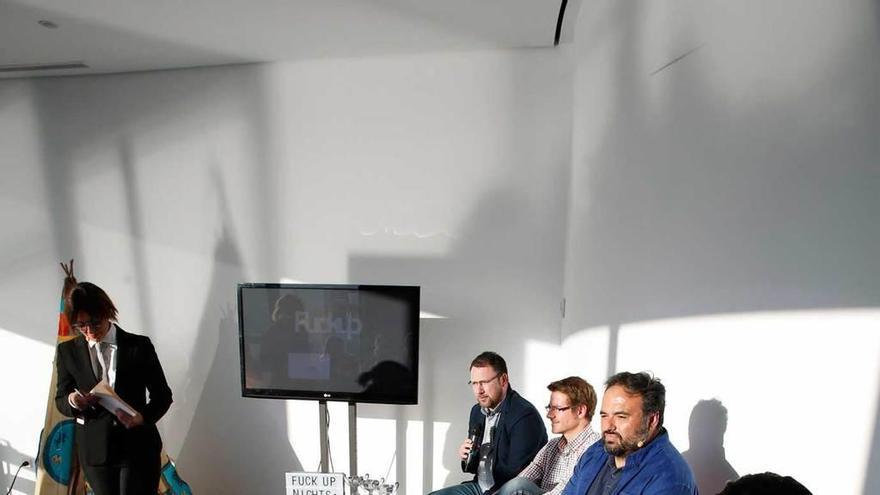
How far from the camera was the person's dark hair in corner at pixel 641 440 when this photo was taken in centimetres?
162

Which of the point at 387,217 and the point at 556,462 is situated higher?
the point at 387,217

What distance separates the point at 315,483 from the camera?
9.17ft

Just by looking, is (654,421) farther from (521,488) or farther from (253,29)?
(253,29)

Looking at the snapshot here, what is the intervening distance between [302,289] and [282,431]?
1.14 metres

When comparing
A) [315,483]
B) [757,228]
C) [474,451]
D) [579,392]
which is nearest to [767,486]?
[757,228]

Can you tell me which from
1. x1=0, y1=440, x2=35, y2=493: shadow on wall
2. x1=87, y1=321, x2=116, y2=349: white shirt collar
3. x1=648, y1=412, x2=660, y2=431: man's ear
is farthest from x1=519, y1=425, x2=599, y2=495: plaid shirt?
x1=0, y1=440, x2=35, y2=493: shadow on wall

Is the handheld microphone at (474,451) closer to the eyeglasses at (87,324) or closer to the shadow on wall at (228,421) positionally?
the shadow on wall at (228,421)

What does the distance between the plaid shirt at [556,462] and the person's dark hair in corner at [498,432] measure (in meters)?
0.08

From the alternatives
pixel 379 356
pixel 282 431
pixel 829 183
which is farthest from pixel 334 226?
pixel 829 183

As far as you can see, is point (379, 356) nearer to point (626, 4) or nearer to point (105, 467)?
point (105, 467)

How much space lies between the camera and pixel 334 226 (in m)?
3.68

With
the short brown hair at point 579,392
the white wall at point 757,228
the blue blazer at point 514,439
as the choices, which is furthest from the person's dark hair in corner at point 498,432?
the white wall at point 757,228

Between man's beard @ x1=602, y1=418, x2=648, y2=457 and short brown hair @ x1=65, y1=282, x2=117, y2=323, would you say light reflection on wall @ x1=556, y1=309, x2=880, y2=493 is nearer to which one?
man's beard @ x1=602, y1=418, x2=648, y2=457

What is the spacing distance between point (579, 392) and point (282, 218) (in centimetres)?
218
